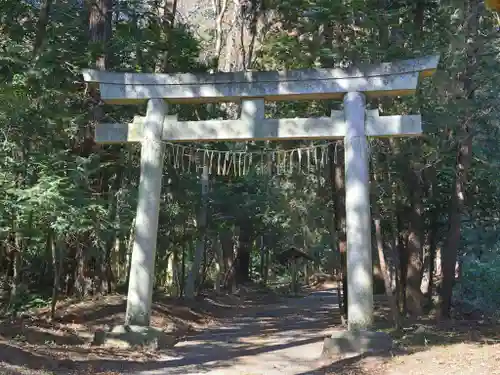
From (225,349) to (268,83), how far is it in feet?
16.9

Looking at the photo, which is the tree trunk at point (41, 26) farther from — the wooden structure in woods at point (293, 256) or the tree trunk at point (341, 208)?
the wooden structure in woods at point (293, 256)

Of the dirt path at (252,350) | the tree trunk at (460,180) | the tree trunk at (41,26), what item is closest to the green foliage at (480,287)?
the tree trunk at (460,180)

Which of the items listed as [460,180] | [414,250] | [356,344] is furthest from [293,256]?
[356,344]

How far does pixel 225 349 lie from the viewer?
1055 cm

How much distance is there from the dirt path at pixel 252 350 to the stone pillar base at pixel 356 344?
381 millimetres

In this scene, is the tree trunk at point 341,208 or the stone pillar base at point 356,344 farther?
the tree trunk at point 341,208

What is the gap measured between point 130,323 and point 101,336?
1.83 ft

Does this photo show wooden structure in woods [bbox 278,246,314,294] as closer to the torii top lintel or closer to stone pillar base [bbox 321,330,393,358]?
the torii top lintel

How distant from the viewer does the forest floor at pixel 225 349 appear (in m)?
7.66

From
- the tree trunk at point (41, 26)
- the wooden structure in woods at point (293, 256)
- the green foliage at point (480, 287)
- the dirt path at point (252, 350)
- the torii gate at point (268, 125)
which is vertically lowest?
the dirt path at point (252, 350)

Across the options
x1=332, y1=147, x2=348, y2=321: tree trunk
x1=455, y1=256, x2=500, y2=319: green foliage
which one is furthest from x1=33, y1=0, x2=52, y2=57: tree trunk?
x1=455, y1=256, x2=500, y2=319: green foliage

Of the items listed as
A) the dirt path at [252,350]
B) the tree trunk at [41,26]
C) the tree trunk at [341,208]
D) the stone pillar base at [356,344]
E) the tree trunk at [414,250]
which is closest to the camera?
the dirt path at [252,350]

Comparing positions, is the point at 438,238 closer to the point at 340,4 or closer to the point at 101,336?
the point at 340,4

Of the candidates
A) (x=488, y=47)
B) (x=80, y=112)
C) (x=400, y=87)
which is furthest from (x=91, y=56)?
(x=488, y=47)
